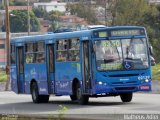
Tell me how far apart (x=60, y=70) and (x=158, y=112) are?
8.17m

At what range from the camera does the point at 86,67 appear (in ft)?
91.8

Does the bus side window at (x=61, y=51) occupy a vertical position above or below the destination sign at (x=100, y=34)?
below

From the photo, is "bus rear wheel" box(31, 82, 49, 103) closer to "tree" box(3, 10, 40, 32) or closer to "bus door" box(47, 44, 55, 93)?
"bus door" box(47, 44, 55, 93)

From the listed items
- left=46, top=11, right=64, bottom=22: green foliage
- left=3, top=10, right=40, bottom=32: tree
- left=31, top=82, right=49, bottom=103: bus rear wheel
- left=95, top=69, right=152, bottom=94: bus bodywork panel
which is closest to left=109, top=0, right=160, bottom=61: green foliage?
left=3, top=10, right=40, bottom=32: tree

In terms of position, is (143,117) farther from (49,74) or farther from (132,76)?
(49,74)

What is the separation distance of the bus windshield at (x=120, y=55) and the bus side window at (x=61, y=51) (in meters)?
2.38

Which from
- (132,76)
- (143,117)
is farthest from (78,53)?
(143,117)

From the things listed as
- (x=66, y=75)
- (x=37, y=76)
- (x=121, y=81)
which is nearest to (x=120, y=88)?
(x=121, y=81)

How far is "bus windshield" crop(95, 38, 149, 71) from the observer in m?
27.4

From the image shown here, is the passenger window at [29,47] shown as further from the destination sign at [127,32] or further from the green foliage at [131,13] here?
the green foliage at [131,13]

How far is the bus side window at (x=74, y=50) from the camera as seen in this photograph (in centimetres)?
2859

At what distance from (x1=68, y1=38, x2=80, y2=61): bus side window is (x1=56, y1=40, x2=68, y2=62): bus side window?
394 mm

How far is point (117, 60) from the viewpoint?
2736 cm

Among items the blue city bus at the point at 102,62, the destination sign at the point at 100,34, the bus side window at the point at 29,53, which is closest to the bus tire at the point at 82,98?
the blue city bus at the point at 102,62
